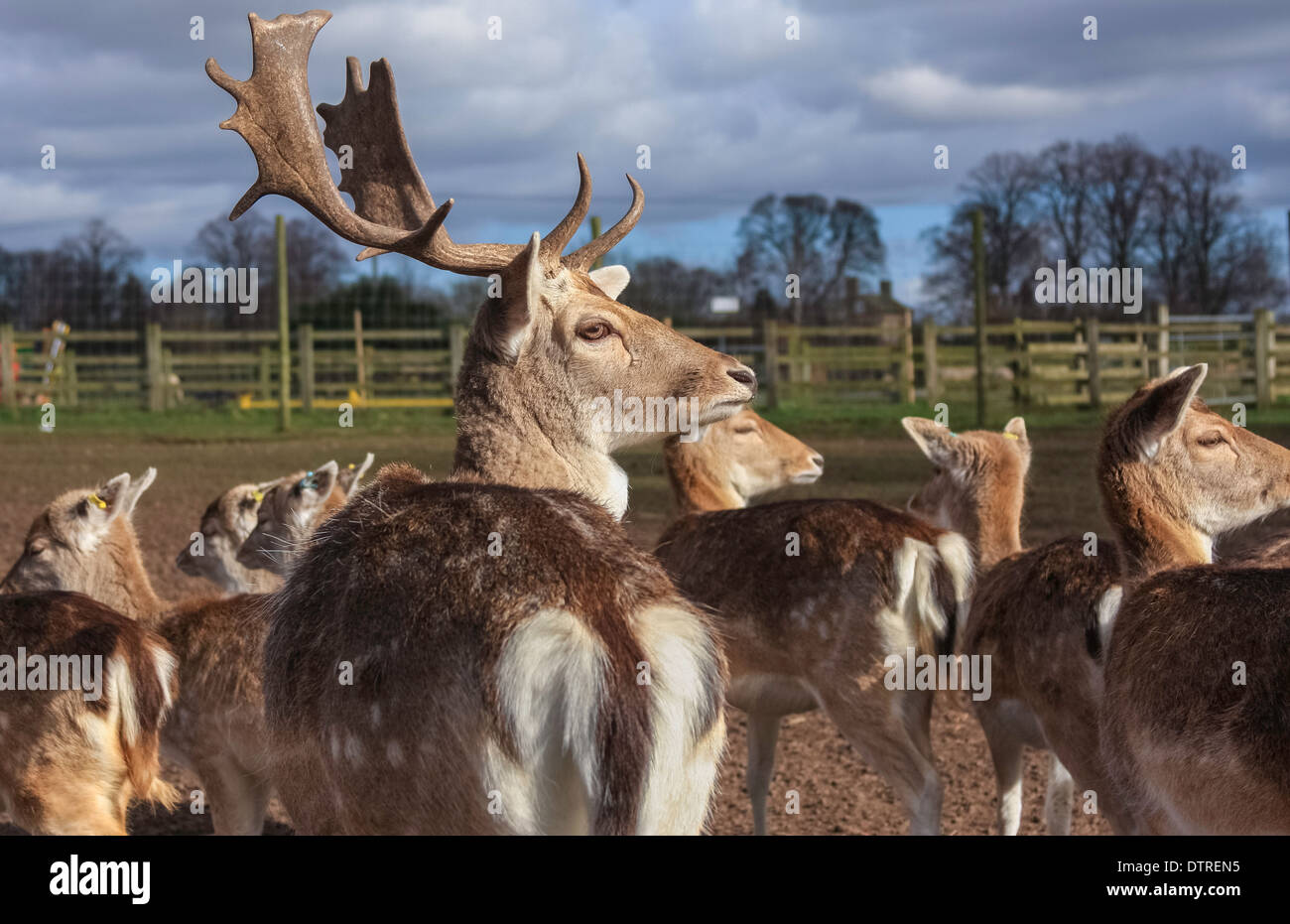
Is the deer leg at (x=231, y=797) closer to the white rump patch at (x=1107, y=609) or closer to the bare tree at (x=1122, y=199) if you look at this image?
the white rump patch at (x=1107, y=609)

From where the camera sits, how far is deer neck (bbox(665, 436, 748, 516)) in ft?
22.6

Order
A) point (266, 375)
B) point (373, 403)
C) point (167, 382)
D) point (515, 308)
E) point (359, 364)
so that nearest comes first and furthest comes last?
point (515, 308), point (373, 403), point (359, 364), point (266, 375), point (167, 382)

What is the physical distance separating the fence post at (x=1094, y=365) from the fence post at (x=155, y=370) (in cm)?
1575

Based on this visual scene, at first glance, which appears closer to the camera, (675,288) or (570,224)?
(570,224)

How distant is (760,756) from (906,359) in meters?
16.7

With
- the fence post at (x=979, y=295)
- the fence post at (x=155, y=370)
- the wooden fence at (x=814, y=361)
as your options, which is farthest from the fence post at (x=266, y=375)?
the fence post at (x=979, y=295)

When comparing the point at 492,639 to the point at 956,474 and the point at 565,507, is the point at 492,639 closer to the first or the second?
the point at 565,507

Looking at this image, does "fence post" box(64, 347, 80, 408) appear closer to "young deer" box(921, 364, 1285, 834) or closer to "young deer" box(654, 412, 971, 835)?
"young deer" box(654, 412, 971, 835)

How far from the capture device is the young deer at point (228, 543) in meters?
6.71

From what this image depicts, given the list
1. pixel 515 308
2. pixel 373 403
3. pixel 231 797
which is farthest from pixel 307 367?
pixel 515 308

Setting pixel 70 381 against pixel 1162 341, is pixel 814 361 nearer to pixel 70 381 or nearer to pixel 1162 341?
pixel 1162 341

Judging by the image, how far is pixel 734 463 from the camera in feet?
23.4
